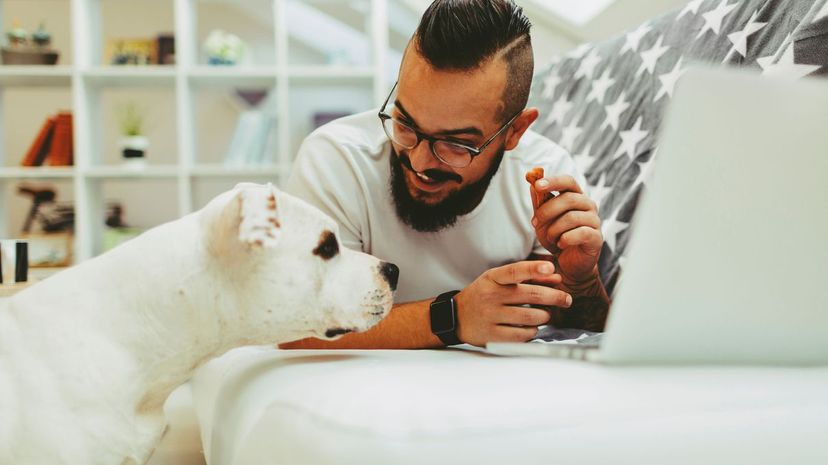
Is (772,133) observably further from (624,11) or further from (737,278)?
(624,11)

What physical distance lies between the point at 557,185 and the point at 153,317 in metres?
0.63

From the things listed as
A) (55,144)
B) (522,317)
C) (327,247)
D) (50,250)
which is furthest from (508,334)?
(55,144)

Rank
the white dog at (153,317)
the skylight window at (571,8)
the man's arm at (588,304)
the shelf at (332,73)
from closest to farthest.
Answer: the white dog at (153,317) < the man's arm at (588,304) < the skylight window at (571,8) < the shelf at (332,73)

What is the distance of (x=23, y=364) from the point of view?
774 mm

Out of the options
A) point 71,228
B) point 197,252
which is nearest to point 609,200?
point 197,252

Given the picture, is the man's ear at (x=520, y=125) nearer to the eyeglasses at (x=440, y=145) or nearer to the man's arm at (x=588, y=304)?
the eyeglasses at (x=440, y=145)

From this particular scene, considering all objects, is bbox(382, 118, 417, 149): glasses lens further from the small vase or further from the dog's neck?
the small vase

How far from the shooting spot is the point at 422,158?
1.21m

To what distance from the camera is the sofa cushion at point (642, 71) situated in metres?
1.07

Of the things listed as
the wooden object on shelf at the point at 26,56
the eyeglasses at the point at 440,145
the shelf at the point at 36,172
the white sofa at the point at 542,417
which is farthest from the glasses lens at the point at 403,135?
the wooden object on shelf at the point at 26,56

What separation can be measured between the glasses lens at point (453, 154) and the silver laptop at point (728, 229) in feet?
2.00

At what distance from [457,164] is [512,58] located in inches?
8.9

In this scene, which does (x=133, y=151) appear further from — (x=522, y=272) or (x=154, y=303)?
(x=522, y=272)

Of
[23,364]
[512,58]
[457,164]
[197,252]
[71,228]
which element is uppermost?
[512,58]
